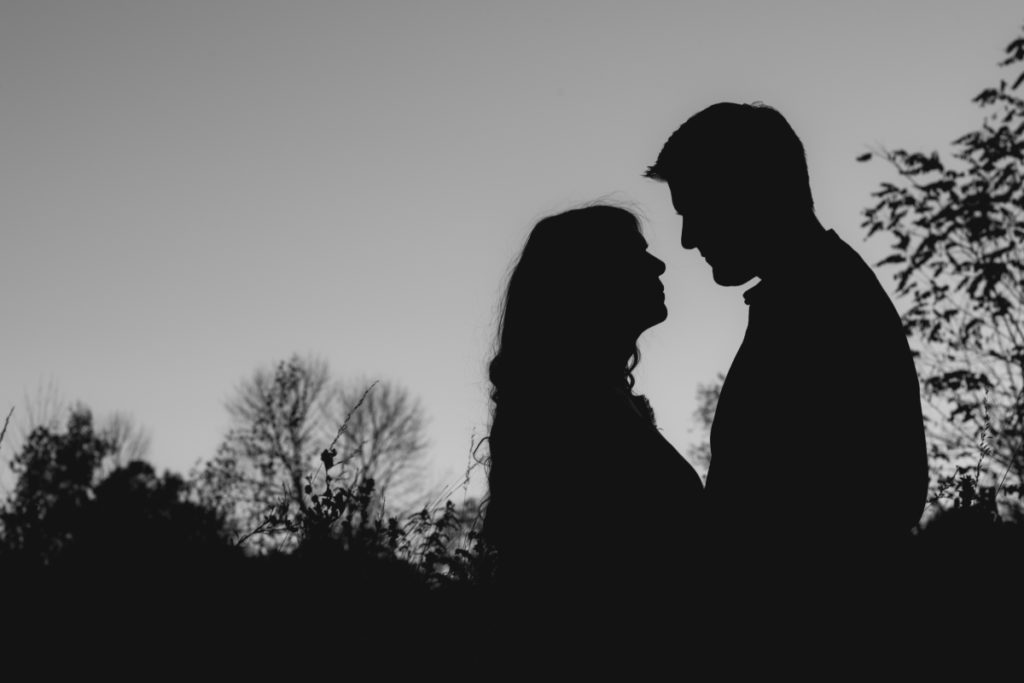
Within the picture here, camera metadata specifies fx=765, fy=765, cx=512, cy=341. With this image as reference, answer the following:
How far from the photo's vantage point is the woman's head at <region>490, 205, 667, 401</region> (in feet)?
8.84

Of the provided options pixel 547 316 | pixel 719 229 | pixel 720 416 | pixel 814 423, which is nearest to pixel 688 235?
pixel 719 229

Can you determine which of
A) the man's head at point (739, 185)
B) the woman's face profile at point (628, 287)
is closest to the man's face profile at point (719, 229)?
the man's head at point (739, 185)

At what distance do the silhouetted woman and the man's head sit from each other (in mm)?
375

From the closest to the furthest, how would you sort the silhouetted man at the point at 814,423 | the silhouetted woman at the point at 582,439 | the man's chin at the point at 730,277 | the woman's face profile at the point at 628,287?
1. the silhouetted man at the point at 814,423
2. the silhouetted woman at the point at 582,439
3. the man's chin at the point at 730,277
4. the woman's face profile at the point at 628,287

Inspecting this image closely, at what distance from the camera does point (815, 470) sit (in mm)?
1863

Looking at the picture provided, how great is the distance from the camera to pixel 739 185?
8.39 ft

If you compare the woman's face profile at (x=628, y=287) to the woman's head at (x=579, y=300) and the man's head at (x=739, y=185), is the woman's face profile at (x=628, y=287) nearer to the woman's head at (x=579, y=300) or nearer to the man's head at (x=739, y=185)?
the woman's head at (x=579, y=300)

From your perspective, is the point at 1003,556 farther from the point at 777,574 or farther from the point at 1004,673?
the point at 777,574

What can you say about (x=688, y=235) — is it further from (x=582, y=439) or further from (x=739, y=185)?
(x=582, y=439)

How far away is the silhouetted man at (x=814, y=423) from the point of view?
1.83 meters

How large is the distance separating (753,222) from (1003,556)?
3.62 meters

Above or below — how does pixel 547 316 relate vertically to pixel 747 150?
below

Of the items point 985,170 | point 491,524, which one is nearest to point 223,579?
point 491,524

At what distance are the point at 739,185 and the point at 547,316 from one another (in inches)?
31.3
